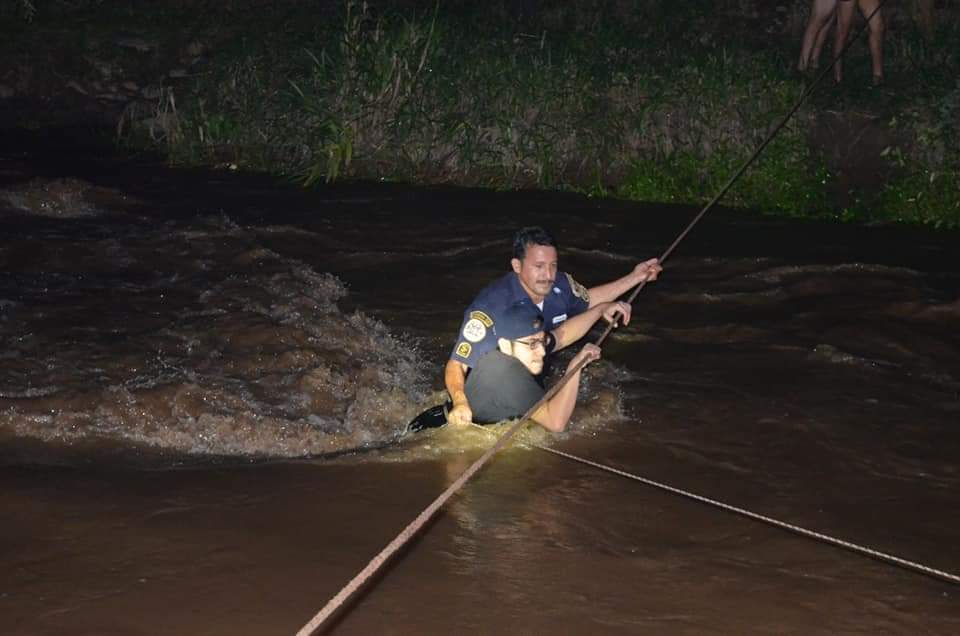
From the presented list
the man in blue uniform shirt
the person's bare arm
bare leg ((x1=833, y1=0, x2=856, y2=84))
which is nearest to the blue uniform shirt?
the man in blue uniform shirt

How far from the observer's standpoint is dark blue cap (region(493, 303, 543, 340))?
20.3ft

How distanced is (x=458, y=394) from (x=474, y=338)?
1.12 feet

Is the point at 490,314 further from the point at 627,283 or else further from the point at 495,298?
the point at 627,283

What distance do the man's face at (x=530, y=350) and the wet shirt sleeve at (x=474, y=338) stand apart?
0.48ft

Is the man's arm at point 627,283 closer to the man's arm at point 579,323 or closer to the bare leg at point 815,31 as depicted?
the man's arm at point 579,323

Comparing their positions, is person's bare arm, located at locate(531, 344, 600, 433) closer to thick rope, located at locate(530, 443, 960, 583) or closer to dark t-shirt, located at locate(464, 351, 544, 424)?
dark t-shirt, located at locate(464, 351, 544, 424)

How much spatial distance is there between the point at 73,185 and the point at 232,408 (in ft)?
19.7

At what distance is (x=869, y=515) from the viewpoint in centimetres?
557

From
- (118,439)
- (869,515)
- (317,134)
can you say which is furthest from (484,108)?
(869,515)

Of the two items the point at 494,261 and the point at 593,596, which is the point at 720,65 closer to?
the point at 494,261

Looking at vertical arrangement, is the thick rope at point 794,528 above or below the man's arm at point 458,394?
below

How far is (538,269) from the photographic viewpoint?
6.17 metres

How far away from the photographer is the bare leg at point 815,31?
12594mm

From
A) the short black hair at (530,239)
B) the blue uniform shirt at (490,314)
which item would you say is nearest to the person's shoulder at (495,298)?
the blue uniform shirt at (490,314)
